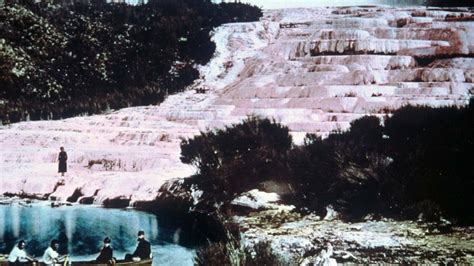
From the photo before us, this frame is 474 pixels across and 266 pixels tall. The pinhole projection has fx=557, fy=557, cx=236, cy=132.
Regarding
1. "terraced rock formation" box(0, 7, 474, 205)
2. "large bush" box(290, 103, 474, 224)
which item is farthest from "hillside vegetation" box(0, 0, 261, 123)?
"large bush" box(290, 103, 474, 224)

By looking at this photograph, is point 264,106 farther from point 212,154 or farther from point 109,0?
point 109,0

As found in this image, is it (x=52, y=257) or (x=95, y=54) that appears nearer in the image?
(x=52, y=257)

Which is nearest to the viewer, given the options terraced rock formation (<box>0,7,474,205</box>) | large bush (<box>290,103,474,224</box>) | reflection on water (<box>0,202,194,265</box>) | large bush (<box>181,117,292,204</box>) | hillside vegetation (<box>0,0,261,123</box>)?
large bush (<box>290,103,474,224</box>)

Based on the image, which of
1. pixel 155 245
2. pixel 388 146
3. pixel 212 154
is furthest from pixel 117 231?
pixel 388 146

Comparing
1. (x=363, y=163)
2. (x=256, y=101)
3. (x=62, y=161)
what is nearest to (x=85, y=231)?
(x=62, y=161)

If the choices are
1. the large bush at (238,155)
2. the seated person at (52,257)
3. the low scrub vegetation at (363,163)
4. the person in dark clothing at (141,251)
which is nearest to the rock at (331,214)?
the low scrub vegetation at (363,163)

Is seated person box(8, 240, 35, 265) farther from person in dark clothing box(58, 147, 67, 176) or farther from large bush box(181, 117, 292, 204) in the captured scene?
large bush box(181, 117, 292, 204)

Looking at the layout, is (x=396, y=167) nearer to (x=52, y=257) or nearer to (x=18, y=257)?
(x=52, y=257)

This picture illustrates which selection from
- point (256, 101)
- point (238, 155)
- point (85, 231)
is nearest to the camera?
point (85, 231)
